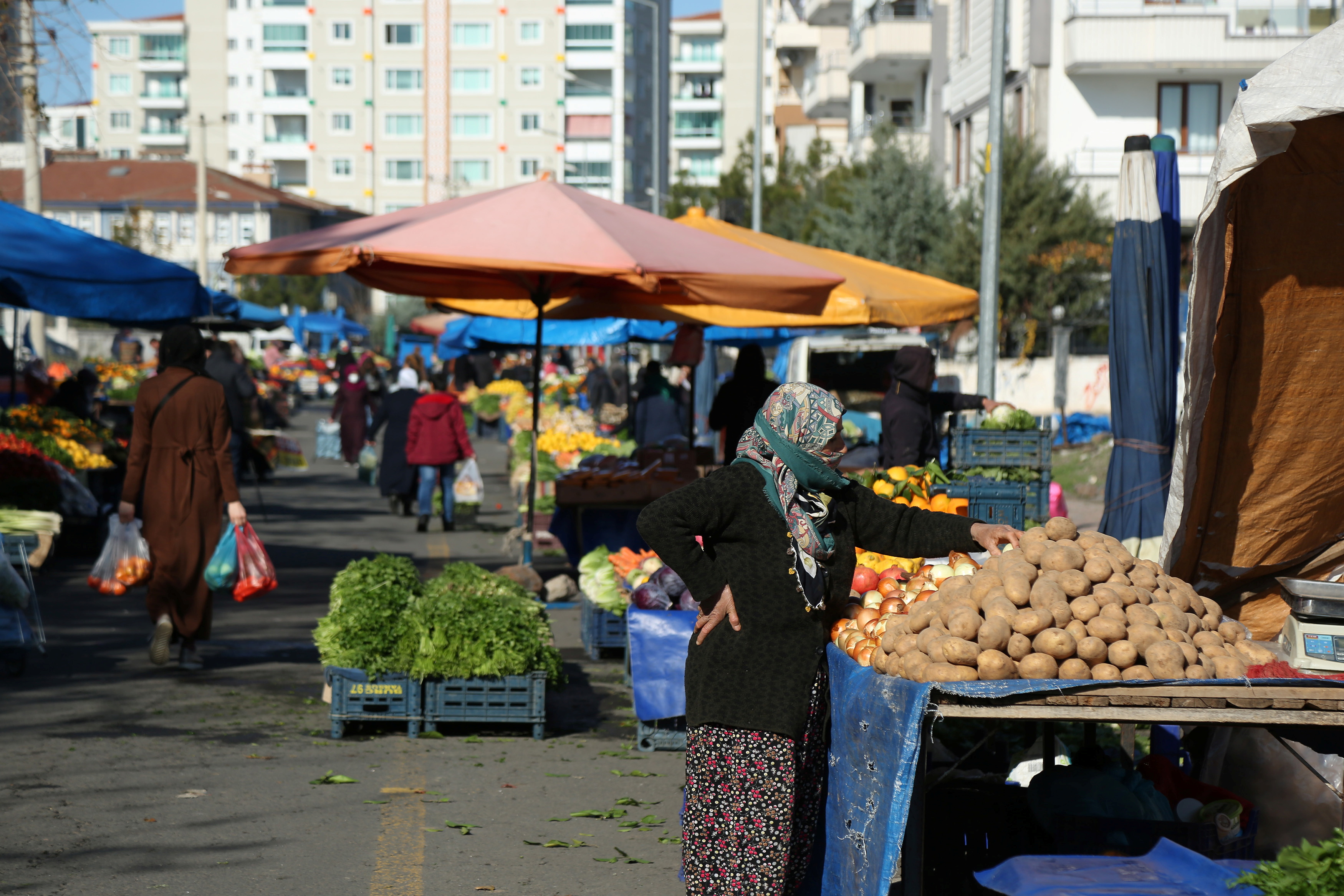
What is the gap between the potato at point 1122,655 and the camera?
3947 millimetres

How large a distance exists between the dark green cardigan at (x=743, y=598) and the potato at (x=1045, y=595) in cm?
64

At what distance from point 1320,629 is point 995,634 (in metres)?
1.19

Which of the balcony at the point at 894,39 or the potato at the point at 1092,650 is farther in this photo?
the balcony at the point at 894,39

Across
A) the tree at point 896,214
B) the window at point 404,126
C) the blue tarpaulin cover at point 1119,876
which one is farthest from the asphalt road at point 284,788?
the window at point 404,126

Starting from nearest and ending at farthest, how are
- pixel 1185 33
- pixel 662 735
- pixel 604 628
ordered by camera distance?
pixel 662 735, pixel 604 628, pixel 1185 33

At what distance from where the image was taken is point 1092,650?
13.0 ft

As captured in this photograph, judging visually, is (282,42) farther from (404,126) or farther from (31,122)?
(31,122)

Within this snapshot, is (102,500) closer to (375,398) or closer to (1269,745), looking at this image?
(375,398)

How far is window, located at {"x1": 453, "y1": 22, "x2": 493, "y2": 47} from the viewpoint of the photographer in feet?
326

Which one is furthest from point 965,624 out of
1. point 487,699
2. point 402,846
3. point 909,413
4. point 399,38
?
point 399,38

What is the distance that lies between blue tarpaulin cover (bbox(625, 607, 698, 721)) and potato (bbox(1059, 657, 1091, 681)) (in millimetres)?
3099

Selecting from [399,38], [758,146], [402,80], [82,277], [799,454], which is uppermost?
[399,38]

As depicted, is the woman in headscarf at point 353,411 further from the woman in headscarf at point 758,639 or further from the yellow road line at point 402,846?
the woman in headscarf at point 758,639

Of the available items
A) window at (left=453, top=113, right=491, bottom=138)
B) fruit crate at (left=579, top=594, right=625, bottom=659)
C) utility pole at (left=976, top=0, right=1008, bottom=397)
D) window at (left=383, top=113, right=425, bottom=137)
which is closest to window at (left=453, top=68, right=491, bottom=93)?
window at (left=453, top=113, right=491, bottom=138)
